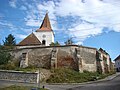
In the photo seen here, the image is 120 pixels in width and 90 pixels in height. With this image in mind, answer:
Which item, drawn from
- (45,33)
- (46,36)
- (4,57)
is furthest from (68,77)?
(45,33)

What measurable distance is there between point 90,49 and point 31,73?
41.1 ft

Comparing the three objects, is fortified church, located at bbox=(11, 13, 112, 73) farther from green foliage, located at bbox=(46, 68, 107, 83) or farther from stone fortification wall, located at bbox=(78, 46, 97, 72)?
green foliage, located at bbox=(46, 68, 107, 83)

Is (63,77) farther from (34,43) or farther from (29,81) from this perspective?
(34,43)

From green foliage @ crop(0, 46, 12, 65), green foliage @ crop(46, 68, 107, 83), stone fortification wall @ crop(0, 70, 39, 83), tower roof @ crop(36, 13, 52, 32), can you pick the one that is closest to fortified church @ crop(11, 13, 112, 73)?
green foliage @ crop(0, 46, 12, 65)

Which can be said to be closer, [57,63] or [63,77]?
[63,77]

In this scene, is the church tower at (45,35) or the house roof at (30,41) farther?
the church tower at (45,35)

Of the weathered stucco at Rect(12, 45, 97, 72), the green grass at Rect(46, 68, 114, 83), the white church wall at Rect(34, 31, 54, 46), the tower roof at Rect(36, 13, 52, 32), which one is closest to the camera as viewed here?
the green grass at Rect(46, 68, 114, 83)

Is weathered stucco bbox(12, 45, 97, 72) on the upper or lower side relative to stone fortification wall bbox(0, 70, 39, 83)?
upper

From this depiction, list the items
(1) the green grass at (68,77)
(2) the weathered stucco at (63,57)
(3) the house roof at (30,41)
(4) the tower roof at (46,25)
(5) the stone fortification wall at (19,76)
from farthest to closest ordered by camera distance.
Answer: (4) the tower roof at (46,25), (3) the house roof at (30,41), (2) the weathered stucco at (63,57), (1) the green grass at (68,77), (5) the stone fortification wall at (19,76)

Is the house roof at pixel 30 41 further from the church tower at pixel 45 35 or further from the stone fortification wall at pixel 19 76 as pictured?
the stone fortification wall at pixel 19 76

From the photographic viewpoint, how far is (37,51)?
32.6 m

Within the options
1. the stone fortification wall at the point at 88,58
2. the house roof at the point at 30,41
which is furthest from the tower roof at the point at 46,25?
the stone fortification wall at the point at 88,58

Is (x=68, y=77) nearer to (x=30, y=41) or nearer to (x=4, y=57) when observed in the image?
(x=4, y=57)

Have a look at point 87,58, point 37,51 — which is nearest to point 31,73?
point 37,51
